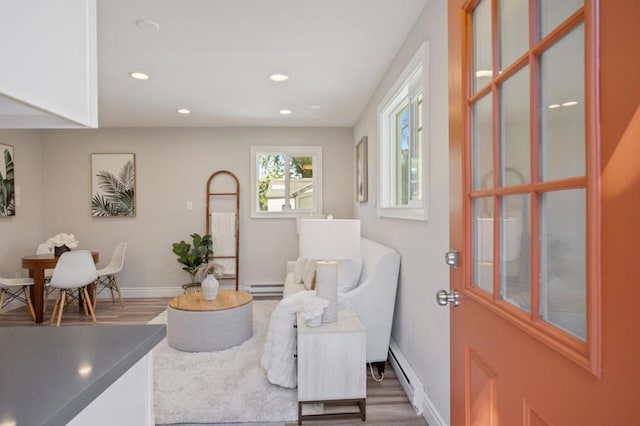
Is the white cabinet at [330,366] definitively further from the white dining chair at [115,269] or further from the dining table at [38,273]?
the white dining chair at [115,269]

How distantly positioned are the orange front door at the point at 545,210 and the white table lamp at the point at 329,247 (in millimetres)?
1109

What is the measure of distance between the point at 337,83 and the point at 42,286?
3810 millimetres

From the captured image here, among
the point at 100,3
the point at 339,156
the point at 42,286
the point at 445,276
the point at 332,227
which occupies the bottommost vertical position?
the point at 42,286

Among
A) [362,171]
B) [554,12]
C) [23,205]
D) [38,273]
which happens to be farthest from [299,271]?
[23,205]

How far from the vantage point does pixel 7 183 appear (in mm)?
4566

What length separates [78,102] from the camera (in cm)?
78

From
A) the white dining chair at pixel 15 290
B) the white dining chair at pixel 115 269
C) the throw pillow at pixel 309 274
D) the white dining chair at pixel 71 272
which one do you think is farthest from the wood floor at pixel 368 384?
the throw pillow at pixel 309 274

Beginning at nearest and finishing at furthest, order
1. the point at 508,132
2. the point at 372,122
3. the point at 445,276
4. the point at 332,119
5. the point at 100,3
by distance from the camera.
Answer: the point at 508,132 < the point at 445,276 < the point at 100,3 < the point at 372,122 < the point at 332,119

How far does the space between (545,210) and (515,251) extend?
152 millimetres

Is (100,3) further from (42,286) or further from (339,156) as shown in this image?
(339,156)

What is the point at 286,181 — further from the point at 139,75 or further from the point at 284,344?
the point at 284,344

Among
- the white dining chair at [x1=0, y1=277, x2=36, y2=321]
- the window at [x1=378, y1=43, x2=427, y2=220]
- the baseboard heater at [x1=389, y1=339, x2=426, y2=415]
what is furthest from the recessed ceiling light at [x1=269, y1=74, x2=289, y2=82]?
the white dining chair at [x1=0, y1=277, x2=36, y2=321]

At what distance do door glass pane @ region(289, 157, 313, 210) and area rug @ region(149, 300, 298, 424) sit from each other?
262cm

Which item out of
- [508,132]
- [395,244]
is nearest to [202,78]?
[395,244]
